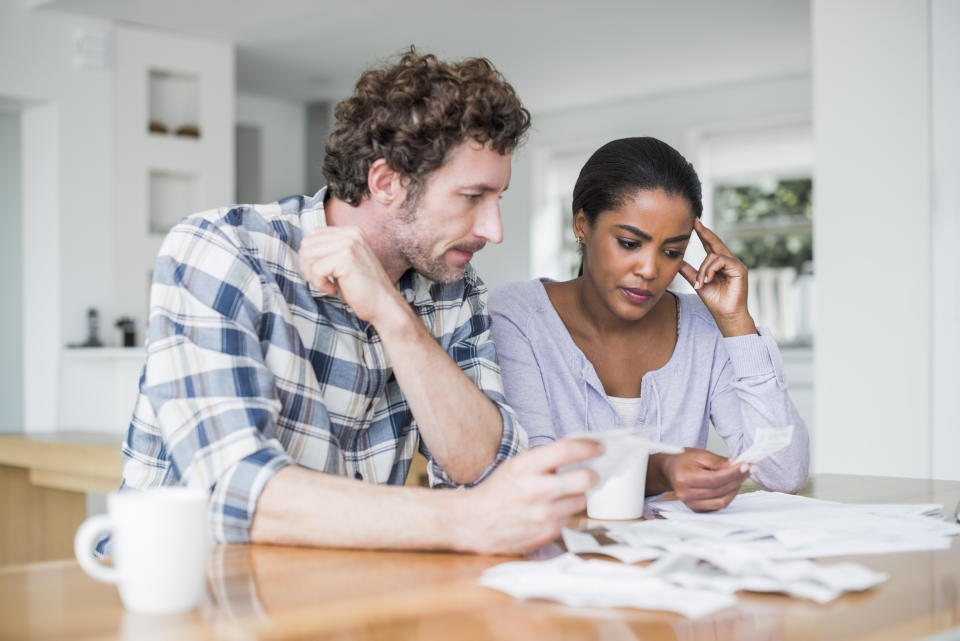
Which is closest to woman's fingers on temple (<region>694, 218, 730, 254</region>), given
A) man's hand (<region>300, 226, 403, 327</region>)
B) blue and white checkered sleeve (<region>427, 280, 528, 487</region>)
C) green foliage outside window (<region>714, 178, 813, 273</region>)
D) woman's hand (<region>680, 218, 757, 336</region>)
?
woman's hand (<region>680, 218, 757, 336</region>)

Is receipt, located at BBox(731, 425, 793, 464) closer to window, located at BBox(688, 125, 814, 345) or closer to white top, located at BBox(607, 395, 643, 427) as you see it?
white top, located at BBox(607, 395, 643, 427)

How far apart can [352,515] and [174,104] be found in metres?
5.23

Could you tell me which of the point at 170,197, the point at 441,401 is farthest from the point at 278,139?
the point at 441,401

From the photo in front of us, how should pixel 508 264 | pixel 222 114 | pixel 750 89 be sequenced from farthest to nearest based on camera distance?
pixel 508 264 → pixel 750 89 → pixel 222 114

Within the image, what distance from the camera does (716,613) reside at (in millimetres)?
789

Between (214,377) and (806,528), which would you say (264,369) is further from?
(806,528)

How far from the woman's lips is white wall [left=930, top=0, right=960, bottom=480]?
56.5 inches

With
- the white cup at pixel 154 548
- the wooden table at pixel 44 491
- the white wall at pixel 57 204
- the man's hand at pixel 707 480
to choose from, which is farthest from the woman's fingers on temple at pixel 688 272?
the white wall at pixel 57 204

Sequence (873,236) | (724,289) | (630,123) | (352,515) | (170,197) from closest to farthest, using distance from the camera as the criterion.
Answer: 1. (352,515)
2. (724,289)
3. (873,236)
4. (170,197)
5. (630,123)

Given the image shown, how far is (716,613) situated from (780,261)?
6486 mm

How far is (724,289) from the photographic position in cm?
175

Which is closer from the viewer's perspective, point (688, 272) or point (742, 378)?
point (742, 378)

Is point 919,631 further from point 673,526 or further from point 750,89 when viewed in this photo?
point 750,89

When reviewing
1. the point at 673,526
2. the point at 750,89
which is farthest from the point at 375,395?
the point at 750,89
